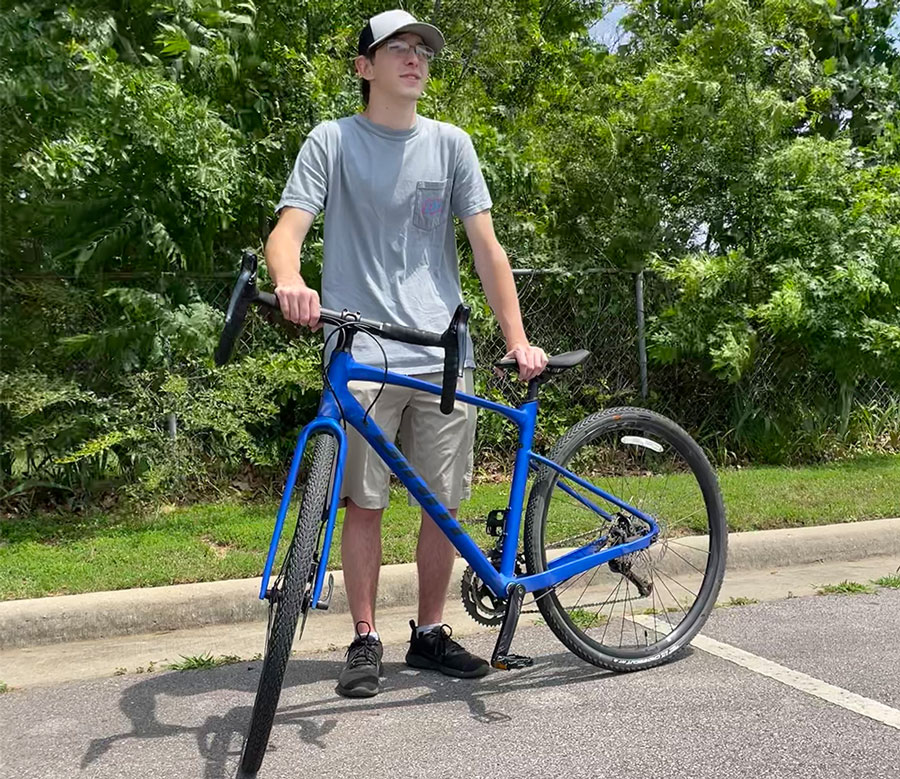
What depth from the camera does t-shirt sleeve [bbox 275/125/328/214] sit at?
3.29 metres

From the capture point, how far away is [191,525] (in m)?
5.63

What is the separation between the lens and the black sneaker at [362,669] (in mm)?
3314

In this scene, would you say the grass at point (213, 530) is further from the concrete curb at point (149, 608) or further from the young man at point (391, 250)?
the young man at point (391, 250)

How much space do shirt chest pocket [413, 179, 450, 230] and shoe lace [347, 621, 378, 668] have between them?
1.36 metres

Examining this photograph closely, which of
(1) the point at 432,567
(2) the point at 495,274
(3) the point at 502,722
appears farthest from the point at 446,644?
(2) the point at 495,274

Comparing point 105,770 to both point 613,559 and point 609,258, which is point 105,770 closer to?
point 613,559

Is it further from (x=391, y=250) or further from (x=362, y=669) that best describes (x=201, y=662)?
(x=391, y=250)

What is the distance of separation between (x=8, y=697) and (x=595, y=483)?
83.8 inches

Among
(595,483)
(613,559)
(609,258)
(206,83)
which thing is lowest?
(613,559)

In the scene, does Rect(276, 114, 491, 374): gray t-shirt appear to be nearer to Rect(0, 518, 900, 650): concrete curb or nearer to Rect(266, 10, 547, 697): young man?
Rect(266, 10, 547, 697): young man

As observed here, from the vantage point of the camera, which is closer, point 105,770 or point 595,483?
point 105,770

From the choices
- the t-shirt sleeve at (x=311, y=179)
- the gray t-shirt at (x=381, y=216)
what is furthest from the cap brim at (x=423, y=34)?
the t-shirt sleeve at (x=311, y=179)

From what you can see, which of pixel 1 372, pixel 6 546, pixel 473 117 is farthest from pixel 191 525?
pixel 473 117

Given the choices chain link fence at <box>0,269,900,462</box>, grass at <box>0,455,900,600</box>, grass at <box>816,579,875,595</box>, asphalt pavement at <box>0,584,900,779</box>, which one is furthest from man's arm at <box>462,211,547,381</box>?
chain link fence at <box>0,269,900,462</box>
